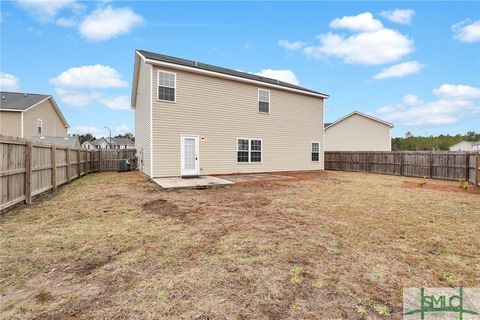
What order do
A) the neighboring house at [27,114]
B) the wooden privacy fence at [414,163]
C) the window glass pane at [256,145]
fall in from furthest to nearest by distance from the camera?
the neighboring house at [27,114] < the window glass pane at [256,145] < the wooden privacy fence at [414,163]

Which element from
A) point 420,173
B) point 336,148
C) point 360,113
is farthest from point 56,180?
point 360,113

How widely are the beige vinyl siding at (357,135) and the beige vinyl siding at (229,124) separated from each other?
291 inches

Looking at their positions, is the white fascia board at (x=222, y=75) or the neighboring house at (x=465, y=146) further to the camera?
the neighboring house at (x=465, y=146)

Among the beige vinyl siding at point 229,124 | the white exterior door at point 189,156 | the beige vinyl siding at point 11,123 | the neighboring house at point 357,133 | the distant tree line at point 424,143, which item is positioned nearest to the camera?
the beige vinyl siding at point 229,124

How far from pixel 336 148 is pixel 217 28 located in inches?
643

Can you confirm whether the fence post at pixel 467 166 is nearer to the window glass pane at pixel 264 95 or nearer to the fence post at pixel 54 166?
the window glass pane at pixel 264 95

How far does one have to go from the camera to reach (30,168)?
6.60 metres

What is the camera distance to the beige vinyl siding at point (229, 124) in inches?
478

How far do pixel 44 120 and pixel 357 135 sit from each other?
3235 cm

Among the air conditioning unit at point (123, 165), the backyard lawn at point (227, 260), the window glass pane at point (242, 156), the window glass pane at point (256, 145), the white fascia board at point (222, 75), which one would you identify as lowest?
the backyard lawn at point (227, 260)

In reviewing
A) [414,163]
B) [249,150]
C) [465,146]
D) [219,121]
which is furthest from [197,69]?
[465,146]

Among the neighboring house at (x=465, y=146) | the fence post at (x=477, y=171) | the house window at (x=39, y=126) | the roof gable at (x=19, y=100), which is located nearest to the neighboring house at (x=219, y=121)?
the fence post at (x=477, y=171)

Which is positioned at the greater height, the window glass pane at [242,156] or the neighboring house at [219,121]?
the neighboring house at [219,121]

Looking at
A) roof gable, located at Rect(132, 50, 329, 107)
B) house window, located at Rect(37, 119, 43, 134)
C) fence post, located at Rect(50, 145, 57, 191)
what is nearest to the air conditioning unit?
roof gable, located at Rect(132, 50, 329, 107)
